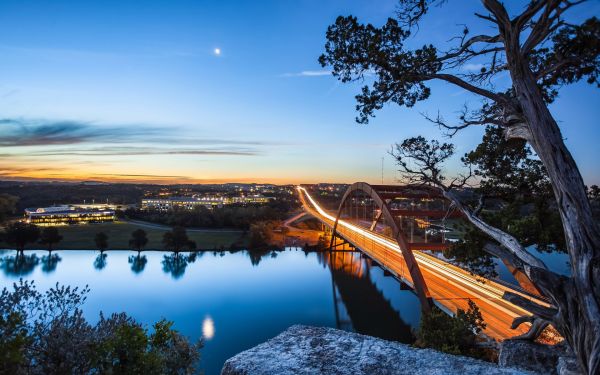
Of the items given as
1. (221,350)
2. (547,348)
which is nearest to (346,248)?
(221,350)

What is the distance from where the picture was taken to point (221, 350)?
21.2m

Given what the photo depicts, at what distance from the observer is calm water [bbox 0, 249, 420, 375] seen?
2495 cm

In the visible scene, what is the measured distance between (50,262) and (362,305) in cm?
3995

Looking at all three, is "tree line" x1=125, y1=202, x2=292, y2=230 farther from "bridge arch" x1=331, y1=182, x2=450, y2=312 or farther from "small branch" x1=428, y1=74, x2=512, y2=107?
"small branch" x1=428, y1=74, x2=512, y2=107

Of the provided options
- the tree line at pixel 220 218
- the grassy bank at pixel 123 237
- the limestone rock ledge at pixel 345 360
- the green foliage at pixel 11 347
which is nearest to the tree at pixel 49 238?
the grassy bank at pixel 123 237

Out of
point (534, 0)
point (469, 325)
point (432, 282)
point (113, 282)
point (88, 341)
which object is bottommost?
point (113, 282)

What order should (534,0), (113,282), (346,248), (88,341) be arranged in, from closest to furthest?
(88,341)
(534,0)
(113,282)
(346,248)

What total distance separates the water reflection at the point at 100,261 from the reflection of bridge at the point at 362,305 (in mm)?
27870

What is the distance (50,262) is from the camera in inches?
1758

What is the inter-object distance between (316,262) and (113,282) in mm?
23877

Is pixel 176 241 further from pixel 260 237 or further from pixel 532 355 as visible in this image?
pixel 532 355

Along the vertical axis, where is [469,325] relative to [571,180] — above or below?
below

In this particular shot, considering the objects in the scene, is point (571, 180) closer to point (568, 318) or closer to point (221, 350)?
point (568, 318)

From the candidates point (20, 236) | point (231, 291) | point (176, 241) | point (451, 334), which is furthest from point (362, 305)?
point (20, 236)
